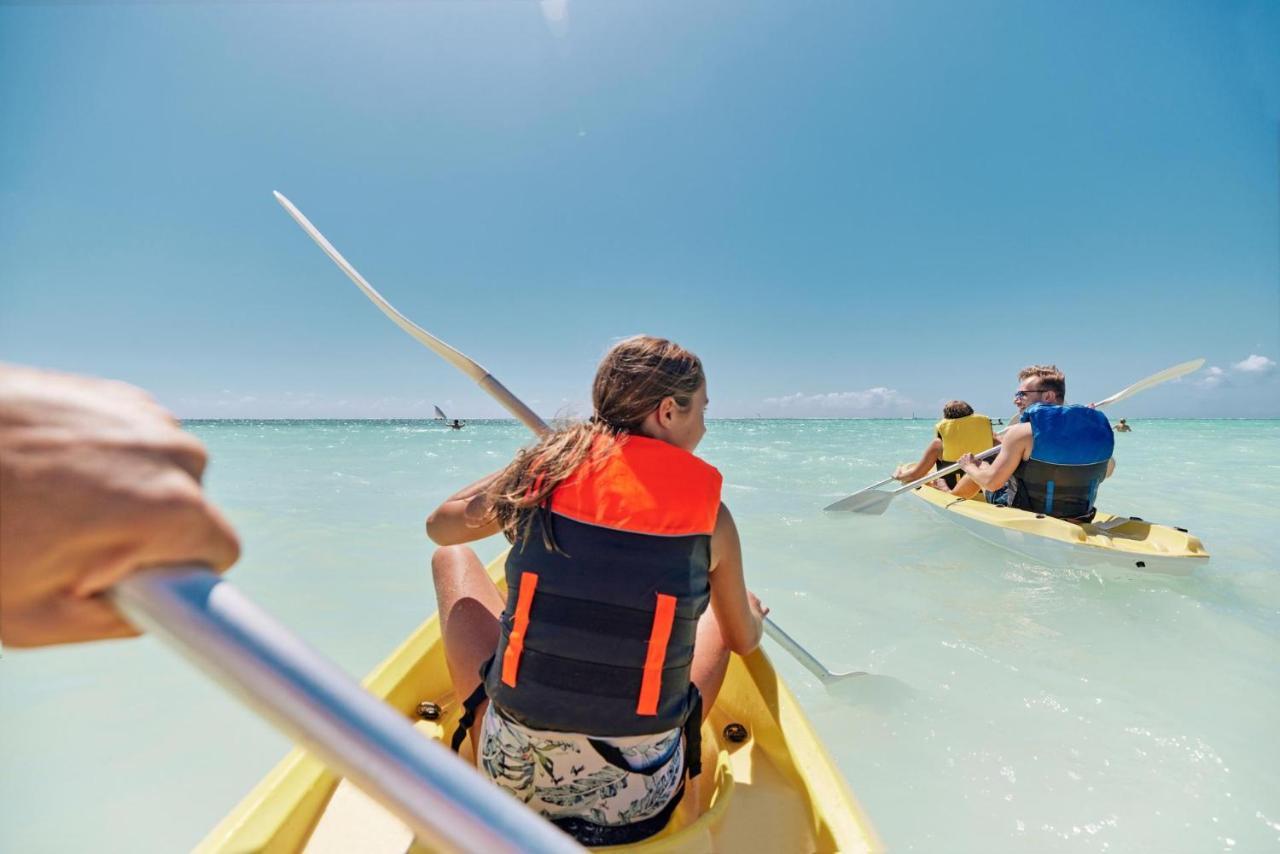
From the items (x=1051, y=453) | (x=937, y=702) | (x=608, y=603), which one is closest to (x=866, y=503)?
(x=1051, y=453)

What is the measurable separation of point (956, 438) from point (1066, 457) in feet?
7.88

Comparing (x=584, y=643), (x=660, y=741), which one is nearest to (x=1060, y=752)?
(x=660, y=741)

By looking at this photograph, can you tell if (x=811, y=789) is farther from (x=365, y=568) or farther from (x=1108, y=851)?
(x=365, y=568)

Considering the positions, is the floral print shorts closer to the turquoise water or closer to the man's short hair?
the turquoise water

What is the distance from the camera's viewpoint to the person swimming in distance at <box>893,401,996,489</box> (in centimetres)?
741

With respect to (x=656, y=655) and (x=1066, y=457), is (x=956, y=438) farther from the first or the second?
(x=656, y=655)

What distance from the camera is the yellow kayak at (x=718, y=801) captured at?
145cm

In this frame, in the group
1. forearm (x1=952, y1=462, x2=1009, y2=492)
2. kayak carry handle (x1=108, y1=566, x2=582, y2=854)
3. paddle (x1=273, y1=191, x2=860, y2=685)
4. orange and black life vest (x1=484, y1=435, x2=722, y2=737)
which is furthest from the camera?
forearm (x1=952, y1=462, x2=1009, y2=492)

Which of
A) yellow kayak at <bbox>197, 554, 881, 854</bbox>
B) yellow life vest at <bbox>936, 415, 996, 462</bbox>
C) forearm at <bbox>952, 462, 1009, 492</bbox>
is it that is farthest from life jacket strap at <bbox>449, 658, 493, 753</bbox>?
yellow life vest at <bbox>936, 415, 996, 462</bbox>

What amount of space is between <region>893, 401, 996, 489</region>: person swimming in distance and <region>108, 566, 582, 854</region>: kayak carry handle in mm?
7973

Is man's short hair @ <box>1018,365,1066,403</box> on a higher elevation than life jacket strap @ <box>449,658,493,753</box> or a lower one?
higher

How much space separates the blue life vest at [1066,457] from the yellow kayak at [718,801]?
14.2ft

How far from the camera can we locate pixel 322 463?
16.0m

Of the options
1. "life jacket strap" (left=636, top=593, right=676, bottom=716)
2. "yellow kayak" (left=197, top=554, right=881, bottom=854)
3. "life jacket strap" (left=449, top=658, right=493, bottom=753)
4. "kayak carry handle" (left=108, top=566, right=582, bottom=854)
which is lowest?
"yellow kayak" (left=197, top=554, right=881, bottom=854)
